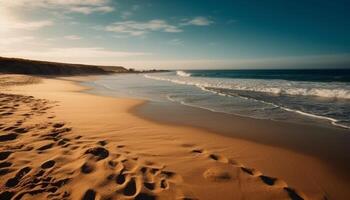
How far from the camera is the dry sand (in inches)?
138

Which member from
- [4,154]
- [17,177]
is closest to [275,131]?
[17,177]

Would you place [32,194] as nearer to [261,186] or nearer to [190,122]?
[261,186]

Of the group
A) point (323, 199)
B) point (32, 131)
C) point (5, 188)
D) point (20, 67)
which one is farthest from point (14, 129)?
point (20, 67)

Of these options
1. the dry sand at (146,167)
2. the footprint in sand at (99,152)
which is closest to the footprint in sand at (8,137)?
the dry sand at (146,167)

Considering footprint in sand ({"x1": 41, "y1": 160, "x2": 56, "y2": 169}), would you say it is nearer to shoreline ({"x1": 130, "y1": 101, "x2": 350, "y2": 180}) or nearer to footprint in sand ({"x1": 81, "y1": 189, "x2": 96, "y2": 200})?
footprint in sand ({"x1": 81, "y1": 189, "x2": 96, "y2": 200})

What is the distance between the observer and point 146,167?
4.28 m

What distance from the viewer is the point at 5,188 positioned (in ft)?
11.1

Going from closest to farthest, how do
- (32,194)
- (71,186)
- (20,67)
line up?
(32,194) < (71,186) < (20,67)

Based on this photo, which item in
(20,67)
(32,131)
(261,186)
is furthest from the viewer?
(20,67)

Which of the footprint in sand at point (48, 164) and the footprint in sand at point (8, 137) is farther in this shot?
the footprint in sand at point (8, 137)

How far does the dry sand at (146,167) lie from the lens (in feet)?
11.5

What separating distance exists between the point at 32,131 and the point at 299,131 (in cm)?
712

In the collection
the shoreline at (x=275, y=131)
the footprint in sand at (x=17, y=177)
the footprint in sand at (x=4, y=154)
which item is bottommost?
the shoreline at (x=275, y=131)

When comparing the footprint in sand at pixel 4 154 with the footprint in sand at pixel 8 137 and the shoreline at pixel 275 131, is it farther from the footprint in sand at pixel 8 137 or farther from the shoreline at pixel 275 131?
the shoreline at pixel 275 131
